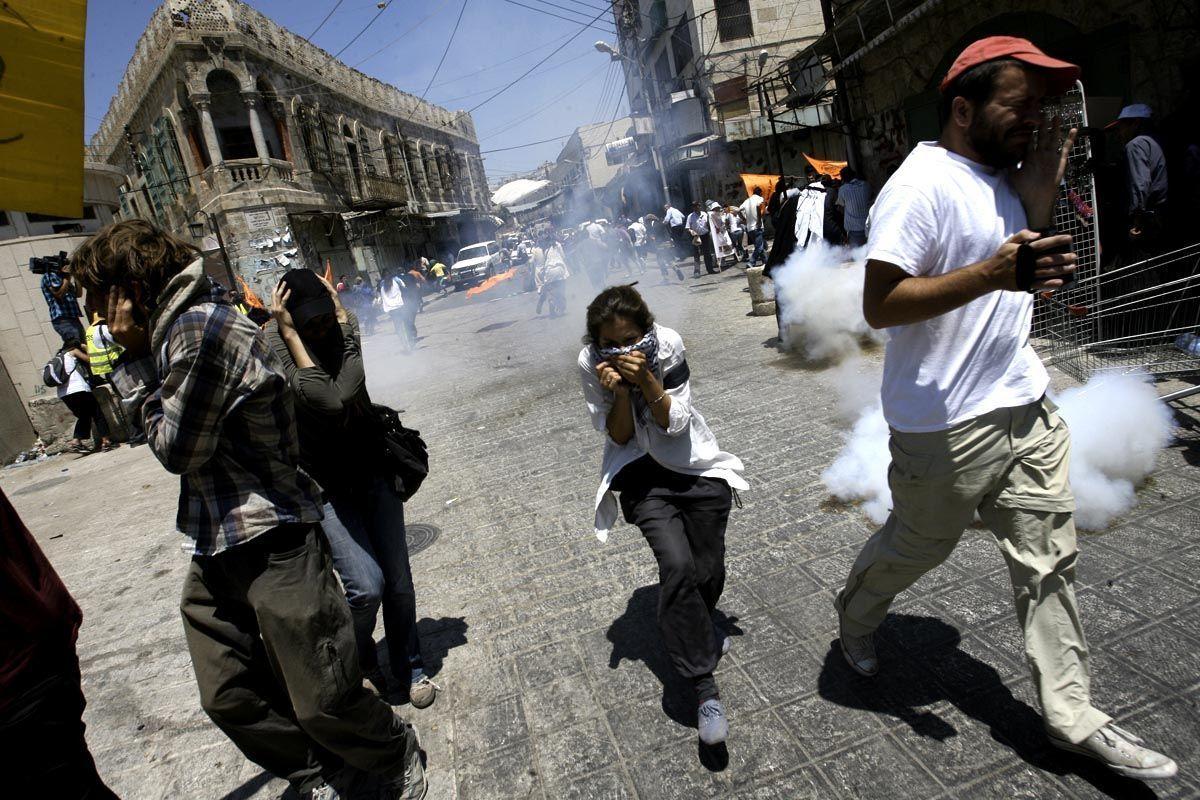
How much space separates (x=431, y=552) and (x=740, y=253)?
1612 cm

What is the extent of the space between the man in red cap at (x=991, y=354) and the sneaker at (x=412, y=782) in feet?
6.38

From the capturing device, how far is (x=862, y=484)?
420 centimetres

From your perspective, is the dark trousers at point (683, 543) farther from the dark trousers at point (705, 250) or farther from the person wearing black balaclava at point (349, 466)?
the dark trousers at point (705, 250)

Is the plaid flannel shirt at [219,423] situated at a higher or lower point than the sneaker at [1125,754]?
higher

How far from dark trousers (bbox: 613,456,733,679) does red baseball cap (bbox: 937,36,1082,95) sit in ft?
5.13

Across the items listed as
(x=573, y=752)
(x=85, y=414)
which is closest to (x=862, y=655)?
(x=573, y=752)

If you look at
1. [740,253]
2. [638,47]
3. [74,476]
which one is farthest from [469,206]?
[74,476]

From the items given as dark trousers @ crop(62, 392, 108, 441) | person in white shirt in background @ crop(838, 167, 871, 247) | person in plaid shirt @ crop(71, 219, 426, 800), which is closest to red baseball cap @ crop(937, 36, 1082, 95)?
person in plaid shirt @ crop(71, 219, 426, 800)

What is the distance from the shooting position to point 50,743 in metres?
1.83

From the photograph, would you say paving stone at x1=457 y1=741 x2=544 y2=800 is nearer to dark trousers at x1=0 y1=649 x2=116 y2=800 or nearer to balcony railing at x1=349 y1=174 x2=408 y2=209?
dark trousers at x1=0 y1=649 x2=116 y2=800

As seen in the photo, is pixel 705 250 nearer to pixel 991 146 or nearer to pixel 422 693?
pixel 422 693

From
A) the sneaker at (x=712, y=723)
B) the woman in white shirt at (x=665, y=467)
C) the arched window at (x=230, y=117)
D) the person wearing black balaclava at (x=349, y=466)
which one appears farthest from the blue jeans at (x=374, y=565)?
the arched window at (x=230, y=117)

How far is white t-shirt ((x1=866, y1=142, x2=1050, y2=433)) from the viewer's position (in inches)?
78.5

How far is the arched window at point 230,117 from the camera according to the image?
87.4ft
